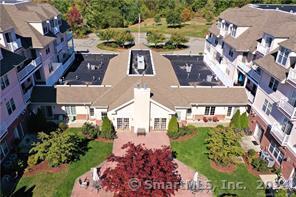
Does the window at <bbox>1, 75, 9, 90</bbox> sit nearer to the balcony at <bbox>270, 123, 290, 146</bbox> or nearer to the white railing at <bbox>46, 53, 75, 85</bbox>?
the white railing at <bbox>46, 53, 75, 85</bbox>

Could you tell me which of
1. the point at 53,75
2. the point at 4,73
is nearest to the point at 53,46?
the point at 53,75

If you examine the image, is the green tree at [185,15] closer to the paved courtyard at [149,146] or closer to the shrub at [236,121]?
the shrub at [236,121]

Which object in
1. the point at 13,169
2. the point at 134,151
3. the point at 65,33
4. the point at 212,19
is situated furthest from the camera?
the point at 212,19

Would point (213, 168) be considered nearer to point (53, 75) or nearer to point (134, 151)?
point (134, 151)

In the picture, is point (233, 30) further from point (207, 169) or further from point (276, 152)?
point (207, 169)

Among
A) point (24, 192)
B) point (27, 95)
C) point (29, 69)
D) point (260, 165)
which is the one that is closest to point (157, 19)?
point (29, 69)

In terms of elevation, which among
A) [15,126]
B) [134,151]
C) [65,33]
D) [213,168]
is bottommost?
[213,168]

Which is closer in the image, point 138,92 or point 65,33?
point 138,92
